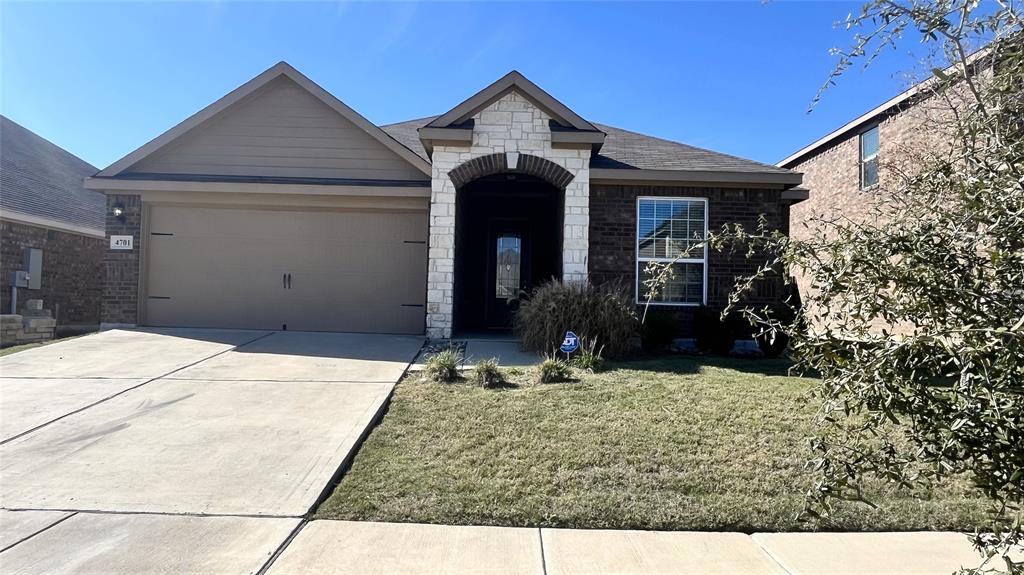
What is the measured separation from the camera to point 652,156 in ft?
39.2

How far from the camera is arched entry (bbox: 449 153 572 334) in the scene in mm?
13289

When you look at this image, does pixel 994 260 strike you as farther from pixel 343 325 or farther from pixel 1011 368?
pixel 343 325

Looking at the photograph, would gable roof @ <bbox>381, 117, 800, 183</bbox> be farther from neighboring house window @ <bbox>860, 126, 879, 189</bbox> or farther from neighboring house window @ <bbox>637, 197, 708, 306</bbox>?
neighboring house window @ <bbox>860, 126, 879, 189</bbox>

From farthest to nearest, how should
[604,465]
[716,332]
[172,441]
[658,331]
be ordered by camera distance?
[716,332]
[658,331]
[172,441]
[604,465]

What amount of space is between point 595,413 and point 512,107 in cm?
622

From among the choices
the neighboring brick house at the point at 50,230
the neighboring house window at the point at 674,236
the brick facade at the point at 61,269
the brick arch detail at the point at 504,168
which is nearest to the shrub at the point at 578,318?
the neighboring house window at the point at 674,236

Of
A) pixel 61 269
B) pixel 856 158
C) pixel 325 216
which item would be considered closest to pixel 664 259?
pixel 325 216

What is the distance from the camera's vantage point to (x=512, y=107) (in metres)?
10.6

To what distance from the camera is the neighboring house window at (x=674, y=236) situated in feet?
36.3

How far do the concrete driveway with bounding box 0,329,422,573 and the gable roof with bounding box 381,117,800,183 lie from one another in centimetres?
514

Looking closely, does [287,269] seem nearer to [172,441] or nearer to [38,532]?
[172,441]

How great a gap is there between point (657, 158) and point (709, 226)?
1709 millimetres

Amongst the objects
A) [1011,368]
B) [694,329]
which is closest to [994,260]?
[1011,368]

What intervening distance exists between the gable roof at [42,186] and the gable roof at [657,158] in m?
9.00
